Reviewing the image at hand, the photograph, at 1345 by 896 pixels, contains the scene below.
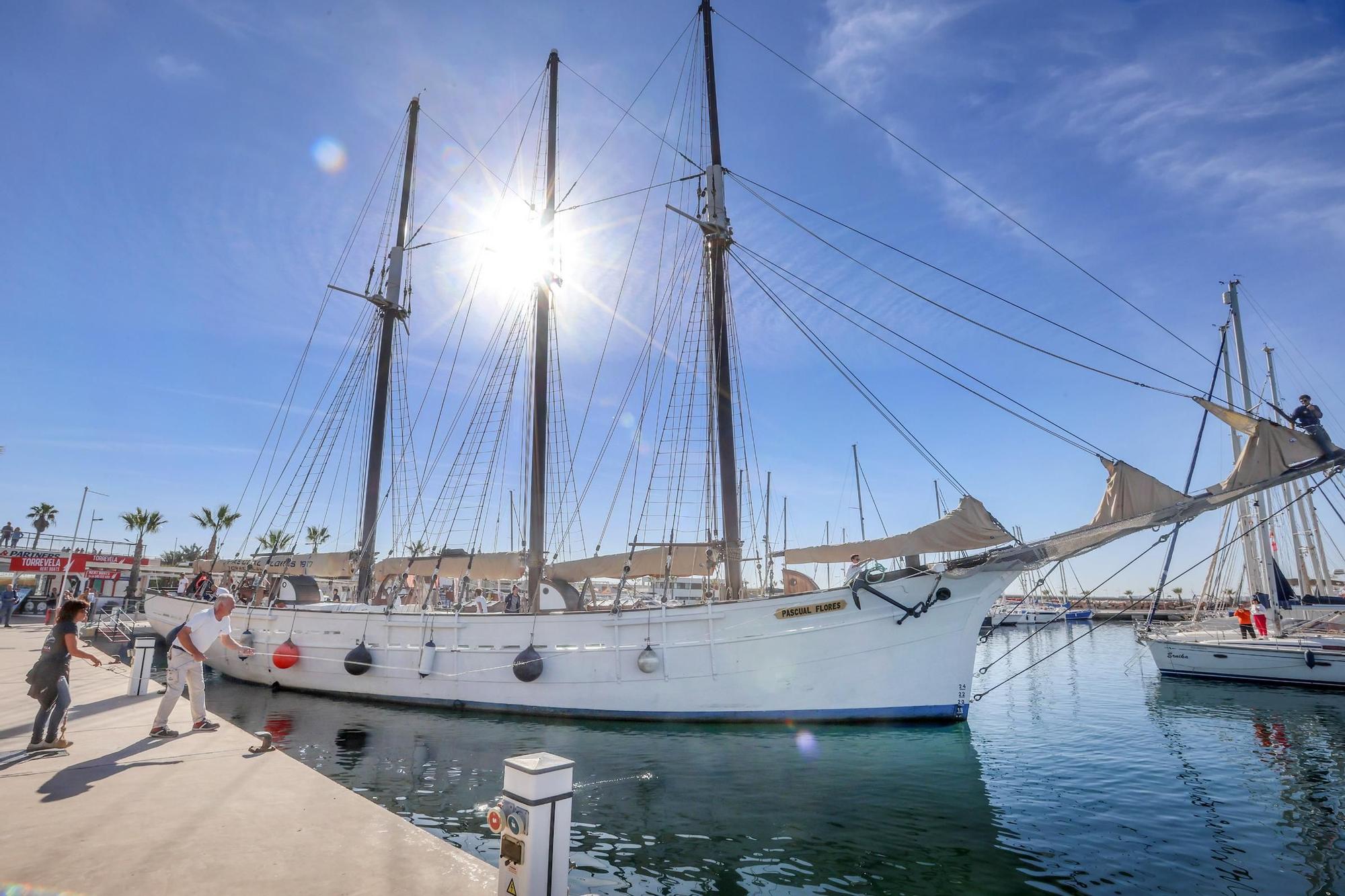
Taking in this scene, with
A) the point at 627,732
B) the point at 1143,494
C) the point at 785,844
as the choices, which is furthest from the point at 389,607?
the point at 1143,494

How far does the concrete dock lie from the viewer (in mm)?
4246

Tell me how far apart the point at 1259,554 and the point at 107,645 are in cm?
4894

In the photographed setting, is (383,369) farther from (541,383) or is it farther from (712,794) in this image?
(712,794)

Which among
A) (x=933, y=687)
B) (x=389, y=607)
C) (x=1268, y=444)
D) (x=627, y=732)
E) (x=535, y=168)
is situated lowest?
(x=627, y=732)

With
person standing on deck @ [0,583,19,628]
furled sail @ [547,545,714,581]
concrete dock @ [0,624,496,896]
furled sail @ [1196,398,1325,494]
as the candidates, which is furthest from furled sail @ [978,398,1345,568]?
person standing on deck @ [0,583,19,628]

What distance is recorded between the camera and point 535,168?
2659cm

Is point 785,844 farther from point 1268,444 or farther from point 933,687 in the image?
point 1268,444

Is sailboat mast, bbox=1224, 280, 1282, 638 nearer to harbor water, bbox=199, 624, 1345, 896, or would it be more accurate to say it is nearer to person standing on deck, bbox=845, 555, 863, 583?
harbor water, bbox=199, 624, 1345, 896

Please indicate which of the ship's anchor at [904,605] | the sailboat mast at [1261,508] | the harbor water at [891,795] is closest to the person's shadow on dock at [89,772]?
the harbor water at [891,795]

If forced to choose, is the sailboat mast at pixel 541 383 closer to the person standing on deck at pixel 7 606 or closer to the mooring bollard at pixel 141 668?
the mooring bollard at pixel 141 668

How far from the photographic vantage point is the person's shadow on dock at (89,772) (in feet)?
19.1

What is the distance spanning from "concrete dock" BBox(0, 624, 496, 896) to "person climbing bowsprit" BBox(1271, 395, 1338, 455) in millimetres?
15099

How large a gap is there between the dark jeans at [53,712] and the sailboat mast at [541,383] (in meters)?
11.6

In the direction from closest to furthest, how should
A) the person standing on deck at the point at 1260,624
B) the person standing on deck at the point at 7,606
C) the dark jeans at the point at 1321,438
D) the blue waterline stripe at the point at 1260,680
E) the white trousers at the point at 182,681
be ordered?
the white trousers at the point at 182,681 → the dark jeans at the point at 1321,438 → the blue waterline stripe at the point at 1260,680 → the person standing on deck at the point at 1260,624 → the person standing on deck at the point at 7,606
